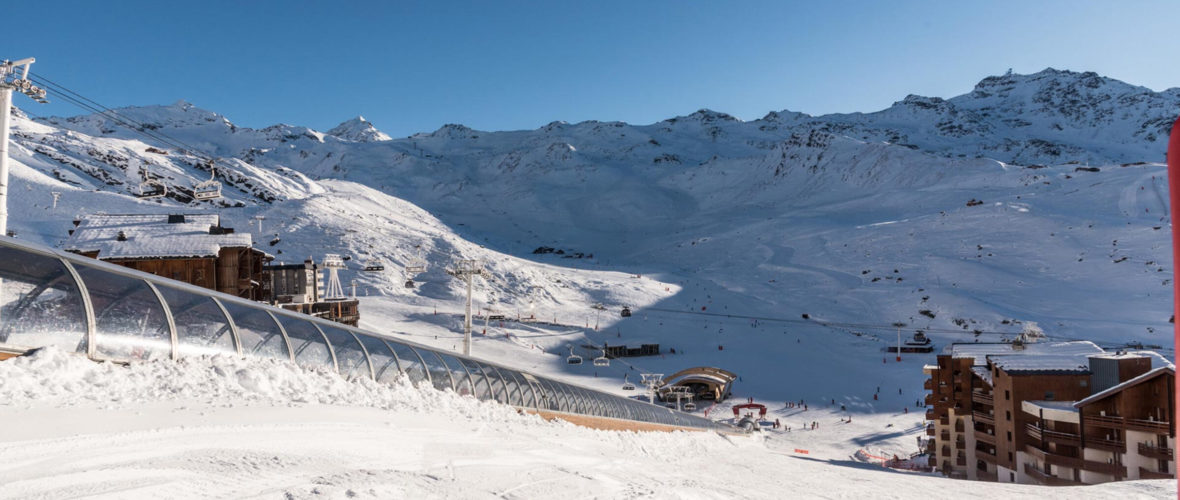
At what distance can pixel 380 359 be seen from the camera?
33.1ft

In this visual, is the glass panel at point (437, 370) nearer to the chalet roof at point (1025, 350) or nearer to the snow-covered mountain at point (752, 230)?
the chalet roof at point (1025, 350)

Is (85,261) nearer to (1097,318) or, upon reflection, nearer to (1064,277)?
(1097,318)

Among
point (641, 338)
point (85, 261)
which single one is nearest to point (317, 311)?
point (641, 338)

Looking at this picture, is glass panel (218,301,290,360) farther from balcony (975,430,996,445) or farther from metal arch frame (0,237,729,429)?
balcony (975,430,996,445)

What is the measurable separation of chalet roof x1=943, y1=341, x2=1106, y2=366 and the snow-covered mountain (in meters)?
16.3

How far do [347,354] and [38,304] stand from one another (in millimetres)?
3827

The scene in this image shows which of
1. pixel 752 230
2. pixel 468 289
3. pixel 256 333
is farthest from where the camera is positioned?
pixel 752 230

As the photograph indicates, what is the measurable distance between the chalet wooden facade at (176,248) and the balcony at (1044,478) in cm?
3662

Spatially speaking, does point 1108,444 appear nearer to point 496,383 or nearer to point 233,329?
point 496,383

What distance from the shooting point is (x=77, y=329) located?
256 inches

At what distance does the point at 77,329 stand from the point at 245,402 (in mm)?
1723

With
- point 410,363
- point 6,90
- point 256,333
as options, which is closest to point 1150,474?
point 410,363

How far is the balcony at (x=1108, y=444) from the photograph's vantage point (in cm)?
2277

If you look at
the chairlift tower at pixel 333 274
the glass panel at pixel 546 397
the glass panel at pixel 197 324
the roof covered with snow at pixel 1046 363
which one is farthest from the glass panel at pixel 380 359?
the chairlift tower at pixel 333 274
